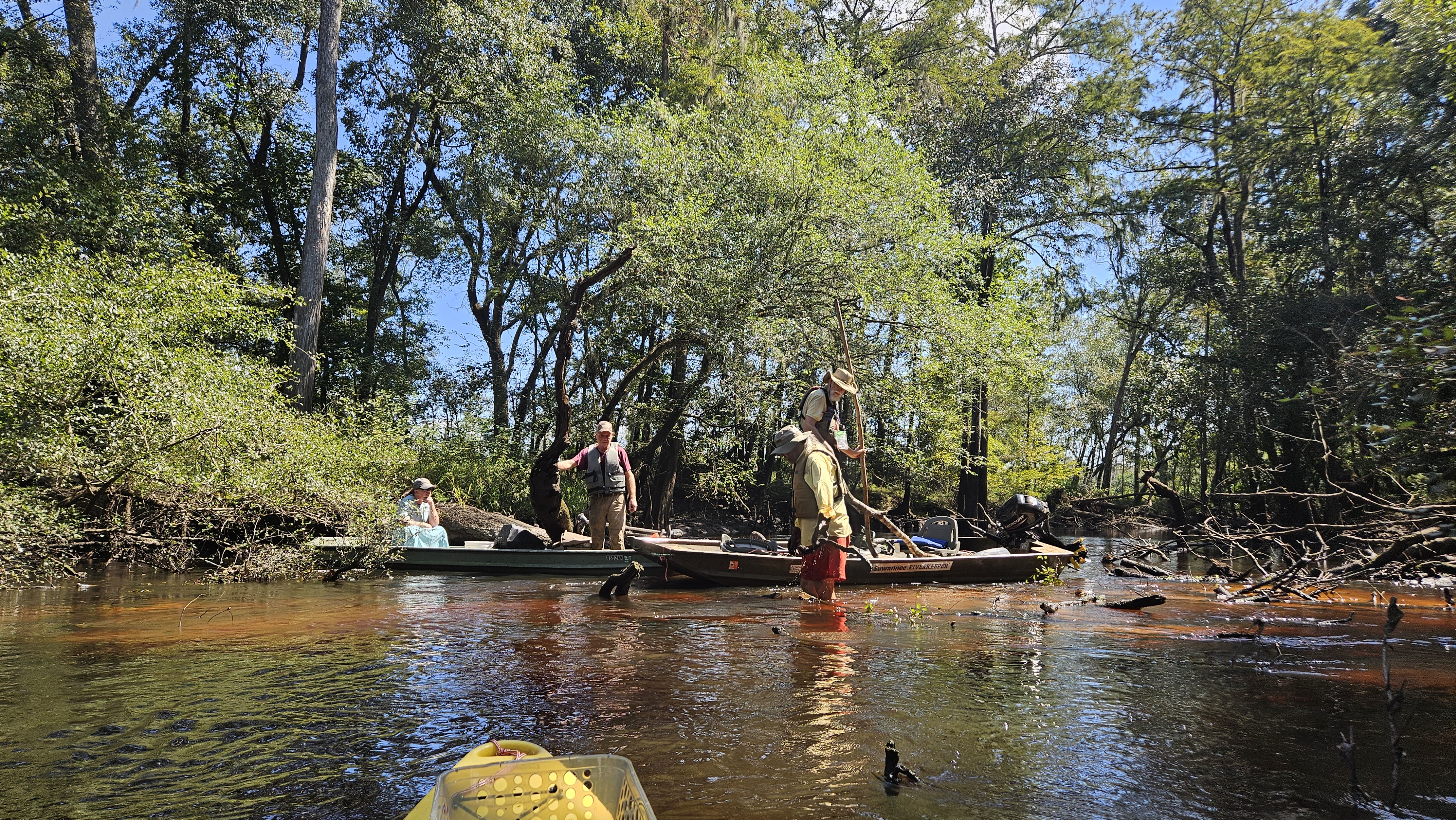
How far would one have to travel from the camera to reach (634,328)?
63.5ft

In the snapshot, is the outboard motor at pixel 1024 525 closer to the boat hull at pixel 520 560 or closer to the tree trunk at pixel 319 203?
the boat hull at pixel 520 560

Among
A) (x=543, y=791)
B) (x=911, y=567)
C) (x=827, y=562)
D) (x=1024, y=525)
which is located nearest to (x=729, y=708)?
(x=543, y=791)

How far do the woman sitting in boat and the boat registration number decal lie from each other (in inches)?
263

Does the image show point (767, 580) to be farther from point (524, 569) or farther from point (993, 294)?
point (993, 294)

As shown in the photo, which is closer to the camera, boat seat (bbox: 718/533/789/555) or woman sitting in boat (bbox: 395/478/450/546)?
boat seat (bbox: 718/533/789/555)

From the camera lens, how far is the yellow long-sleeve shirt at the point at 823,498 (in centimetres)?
815

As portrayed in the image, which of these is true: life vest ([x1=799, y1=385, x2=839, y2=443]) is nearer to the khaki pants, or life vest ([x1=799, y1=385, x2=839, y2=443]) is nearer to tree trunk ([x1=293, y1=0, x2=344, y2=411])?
the khaki pants

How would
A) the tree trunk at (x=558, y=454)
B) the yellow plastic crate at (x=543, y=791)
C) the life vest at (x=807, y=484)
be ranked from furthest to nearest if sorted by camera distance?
the tree trunk at (x=558, y=454)
the life vest at (x=807, y=484)
the yellow plastic crate at (x=543, y=791)

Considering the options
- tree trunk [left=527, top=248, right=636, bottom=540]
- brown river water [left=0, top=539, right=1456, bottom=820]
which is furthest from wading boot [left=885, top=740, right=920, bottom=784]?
tree trunk [left=527, top=248, right=636, bottom=540]

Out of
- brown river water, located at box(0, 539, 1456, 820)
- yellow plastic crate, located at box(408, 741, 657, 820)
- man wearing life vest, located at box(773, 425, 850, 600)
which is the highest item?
man wearing life vest, located at box(773, 425, 850, 600)

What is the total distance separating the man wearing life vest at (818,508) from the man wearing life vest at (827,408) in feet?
0.55

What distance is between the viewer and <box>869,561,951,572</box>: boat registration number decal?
10.9m

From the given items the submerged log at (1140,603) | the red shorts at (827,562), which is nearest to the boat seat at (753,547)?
the red shorts at (827,562)

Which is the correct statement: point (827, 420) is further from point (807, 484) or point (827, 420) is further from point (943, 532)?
point (943, 532)
